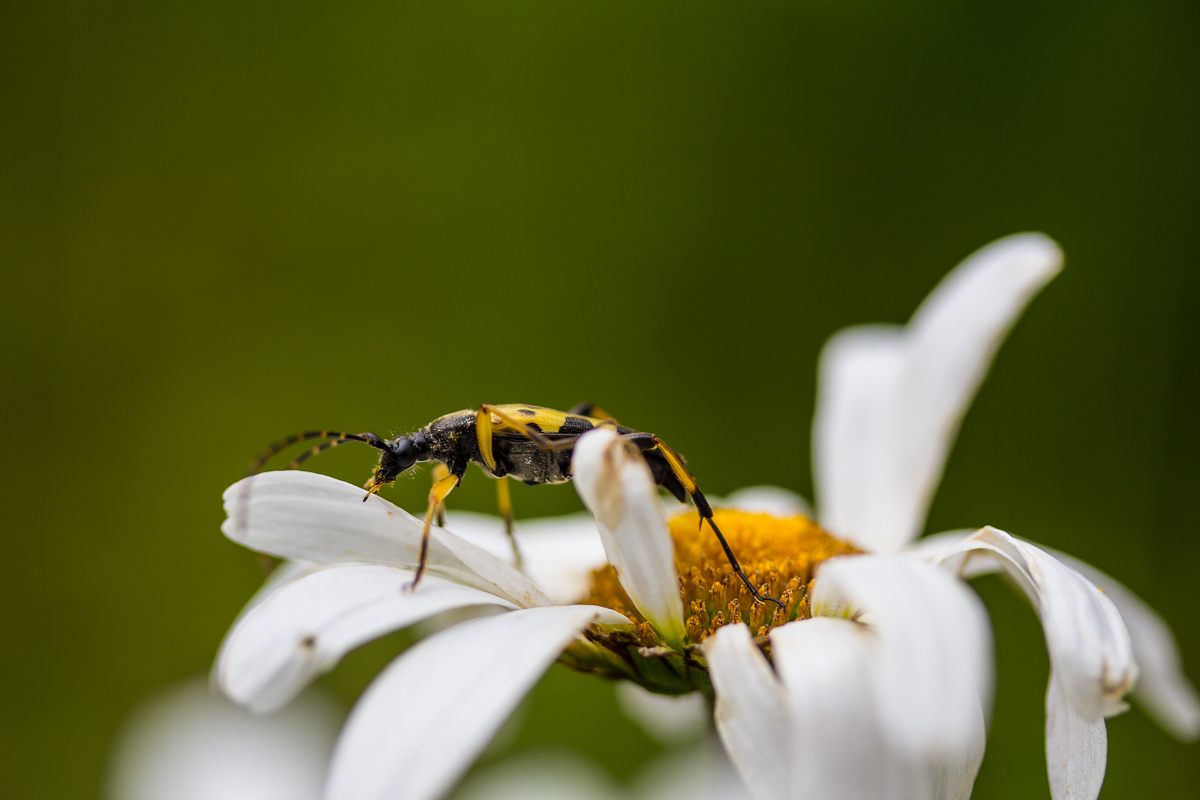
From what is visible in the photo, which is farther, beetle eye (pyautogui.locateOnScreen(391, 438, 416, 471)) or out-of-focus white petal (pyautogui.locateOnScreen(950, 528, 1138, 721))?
beetle eye (pyautogui.locateOnScreen(391, 438, 416, 471))

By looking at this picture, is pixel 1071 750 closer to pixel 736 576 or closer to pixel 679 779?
pixel 736 576

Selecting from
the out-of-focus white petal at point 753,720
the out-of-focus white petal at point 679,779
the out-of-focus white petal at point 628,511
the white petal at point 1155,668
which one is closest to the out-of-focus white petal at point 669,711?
the out-of-focus white petal at point 679,779

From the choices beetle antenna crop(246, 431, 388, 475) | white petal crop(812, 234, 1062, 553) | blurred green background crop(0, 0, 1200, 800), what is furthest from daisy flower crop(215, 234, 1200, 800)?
blurred green background crop(0, 0, 1200, 800)

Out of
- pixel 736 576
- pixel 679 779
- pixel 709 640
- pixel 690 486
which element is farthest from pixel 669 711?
pixel 679 779

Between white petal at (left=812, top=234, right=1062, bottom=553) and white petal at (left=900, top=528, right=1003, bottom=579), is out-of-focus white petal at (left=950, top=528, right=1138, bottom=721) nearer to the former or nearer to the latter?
white petal at (left=900, top=528, right=1003, bottom=579)

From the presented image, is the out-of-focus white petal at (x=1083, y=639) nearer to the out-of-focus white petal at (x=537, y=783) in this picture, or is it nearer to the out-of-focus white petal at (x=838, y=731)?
the out-of-focus white petal at (x=838, y=731)

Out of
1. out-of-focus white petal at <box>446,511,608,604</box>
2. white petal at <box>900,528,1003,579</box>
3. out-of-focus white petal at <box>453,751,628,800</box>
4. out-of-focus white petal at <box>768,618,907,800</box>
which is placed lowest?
out-of-focus white petal at <box>453,751,628,800</box>

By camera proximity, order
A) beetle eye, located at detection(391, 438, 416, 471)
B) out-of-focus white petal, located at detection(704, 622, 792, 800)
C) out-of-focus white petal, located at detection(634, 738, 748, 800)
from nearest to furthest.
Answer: out-of-focus white petal, located at detection(704, 622, 792, 800) → beetle eye, located at detection(391, 438, 416, 471) → out-of-focus white petal, located at detection(634, 738, 748, 800)

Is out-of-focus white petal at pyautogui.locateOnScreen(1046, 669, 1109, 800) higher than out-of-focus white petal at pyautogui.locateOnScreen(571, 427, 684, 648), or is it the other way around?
out-of-focus white petal at pyautogui.locateOnScreen(571, 427, 684, 648)
